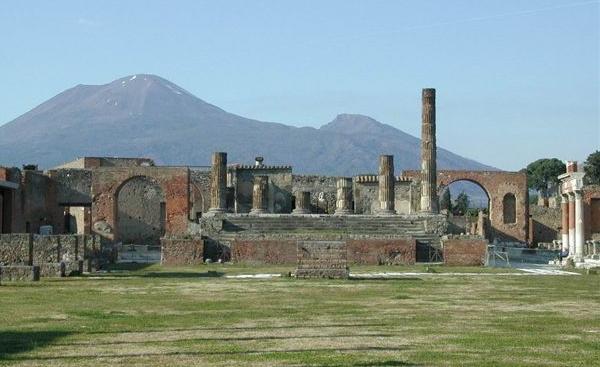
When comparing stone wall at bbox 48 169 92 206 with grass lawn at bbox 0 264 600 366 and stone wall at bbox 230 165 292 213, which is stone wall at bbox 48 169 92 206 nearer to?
stone wall at bbox 230 165 292 213

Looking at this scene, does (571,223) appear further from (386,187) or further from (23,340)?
(23,340)

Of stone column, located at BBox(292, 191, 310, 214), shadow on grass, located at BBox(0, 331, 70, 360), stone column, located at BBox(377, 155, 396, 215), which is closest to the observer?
shadow on grass, located at BBox(0, 331, 70, 360)

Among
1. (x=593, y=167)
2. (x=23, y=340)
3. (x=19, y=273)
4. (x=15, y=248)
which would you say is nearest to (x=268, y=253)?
(x=15, y=248)

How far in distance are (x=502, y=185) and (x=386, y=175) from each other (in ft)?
79.3

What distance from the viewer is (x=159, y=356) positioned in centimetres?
1334

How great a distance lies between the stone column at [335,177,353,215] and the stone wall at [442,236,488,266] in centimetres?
1280

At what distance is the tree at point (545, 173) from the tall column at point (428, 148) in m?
94.4

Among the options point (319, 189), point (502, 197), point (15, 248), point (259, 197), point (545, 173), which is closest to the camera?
point (15, 248)

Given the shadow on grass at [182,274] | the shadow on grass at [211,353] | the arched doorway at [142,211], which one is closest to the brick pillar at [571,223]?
the shadow on grass at [182,274]

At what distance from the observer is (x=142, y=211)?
73.0 metres

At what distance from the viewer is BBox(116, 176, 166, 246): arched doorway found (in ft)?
238

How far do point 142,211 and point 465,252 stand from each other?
105ft

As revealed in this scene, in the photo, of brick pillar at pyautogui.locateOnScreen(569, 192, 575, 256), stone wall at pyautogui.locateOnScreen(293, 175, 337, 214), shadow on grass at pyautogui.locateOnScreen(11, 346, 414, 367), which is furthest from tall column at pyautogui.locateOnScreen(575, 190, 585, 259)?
shadow on grass at pyautogui.locateOnScreen(11, 346, 414, 367)

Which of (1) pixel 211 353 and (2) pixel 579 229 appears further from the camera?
(2) pixel 579 229
